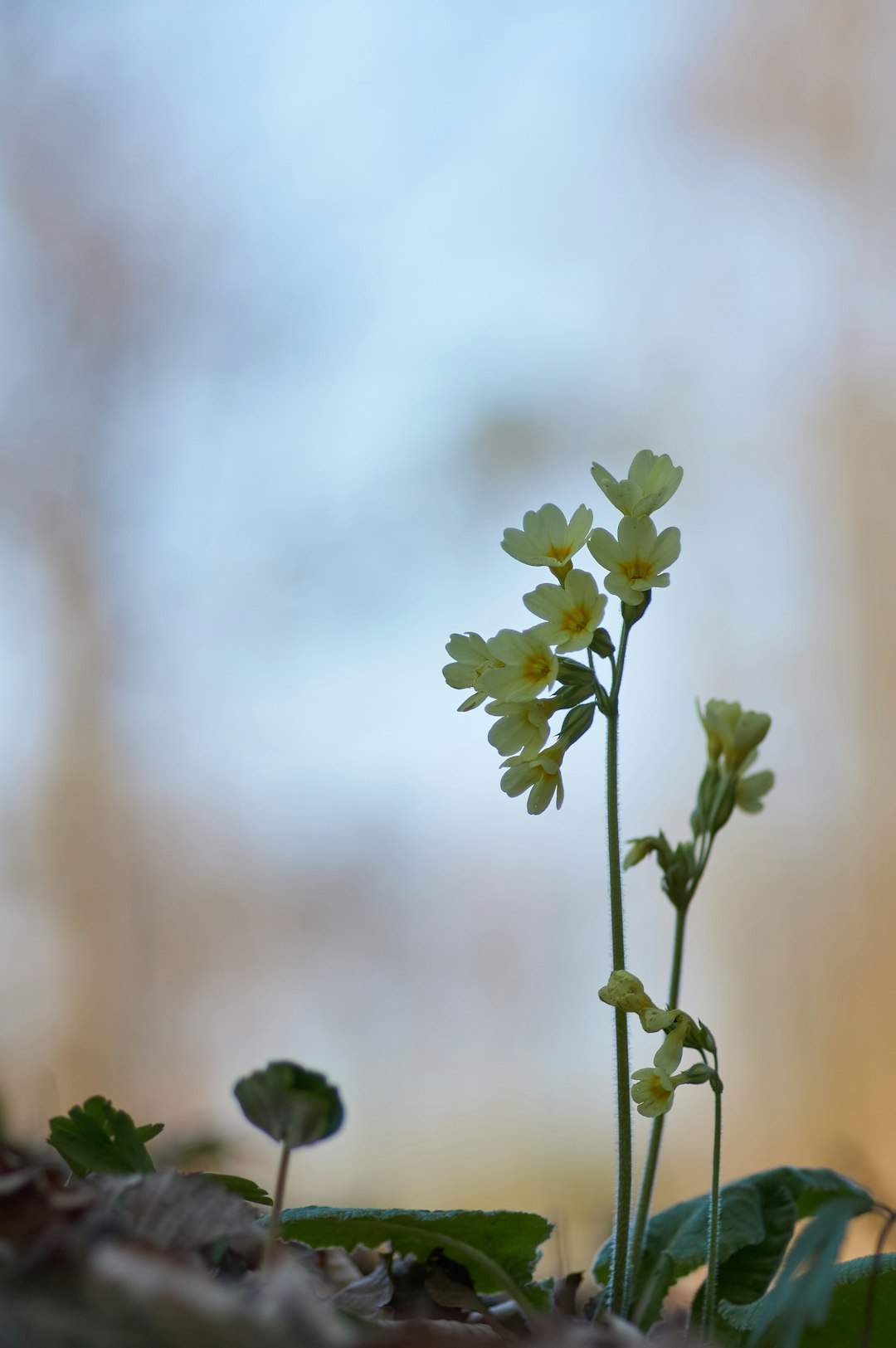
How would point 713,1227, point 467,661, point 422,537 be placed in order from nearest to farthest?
point 713,1227 → point 467,661 → point 422,537

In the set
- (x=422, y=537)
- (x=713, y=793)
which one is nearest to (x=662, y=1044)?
(x=713, y=793)

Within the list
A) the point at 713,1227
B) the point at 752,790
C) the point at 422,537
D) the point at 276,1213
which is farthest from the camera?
the point at 422,537

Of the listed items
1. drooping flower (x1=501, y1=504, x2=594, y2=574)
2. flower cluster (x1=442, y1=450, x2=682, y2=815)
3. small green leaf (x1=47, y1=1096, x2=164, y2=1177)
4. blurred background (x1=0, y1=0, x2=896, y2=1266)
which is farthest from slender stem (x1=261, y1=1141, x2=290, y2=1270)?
blurred background (x1=0, y1=0, x2=896, y2=1266)

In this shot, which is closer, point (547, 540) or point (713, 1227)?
point (713, 1227)

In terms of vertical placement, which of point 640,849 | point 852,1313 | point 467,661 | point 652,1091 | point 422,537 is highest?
point 422,537

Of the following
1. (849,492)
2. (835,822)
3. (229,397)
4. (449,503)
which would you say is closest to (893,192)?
(849,492)

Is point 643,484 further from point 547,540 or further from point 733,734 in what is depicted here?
point 733,734

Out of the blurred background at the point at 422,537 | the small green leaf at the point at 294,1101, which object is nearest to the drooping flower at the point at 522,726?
the small green leaf at the point at 294,1101
